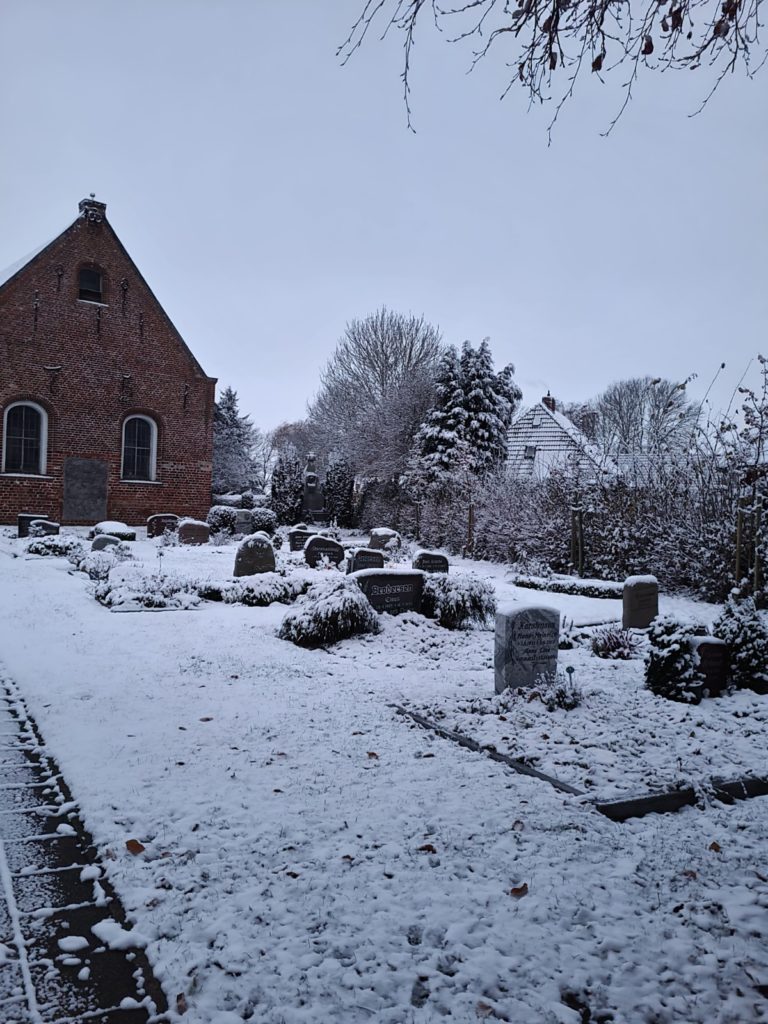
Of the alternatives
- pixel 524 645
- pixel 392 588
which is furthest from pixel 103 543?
pixel 524 645

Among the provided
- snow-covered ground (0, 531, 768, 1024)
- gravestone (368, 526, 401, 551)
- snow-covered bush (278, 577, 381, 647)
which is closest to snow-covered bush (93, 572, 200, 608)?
snow-covered bush (278, 577, 381, 647)

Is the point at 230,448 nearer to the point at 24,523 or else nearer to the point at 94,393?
the point at 94,393

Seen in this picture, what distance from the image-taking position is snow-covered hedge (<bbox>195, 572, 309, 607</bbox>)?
10.4 m

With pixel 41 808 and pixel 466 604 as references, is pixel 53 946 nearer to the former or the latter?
pixel 41 808

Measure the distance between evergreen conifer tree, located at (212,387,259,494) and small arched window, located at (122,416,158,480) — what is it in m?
9.54

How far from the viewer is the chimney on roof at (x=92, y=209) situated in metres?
23.3

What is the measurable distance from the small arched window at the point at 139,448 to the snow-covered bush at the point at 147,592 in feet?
46.3

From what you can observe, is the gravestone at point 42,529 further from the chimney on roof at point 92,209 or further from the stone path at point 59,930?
the stone path at point 59,930

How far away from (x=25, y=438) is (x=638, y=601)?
20.5 m

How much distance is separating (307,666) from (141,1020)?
4758 millimetres

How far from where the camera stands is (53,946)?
2512mm

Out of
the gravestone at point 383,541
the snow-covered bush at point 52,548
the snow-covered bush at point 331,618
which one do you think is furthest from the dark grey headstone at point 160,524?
the snow-covered bush at point 331,618

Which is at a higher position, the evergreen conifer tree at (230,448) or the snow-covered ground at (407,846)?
the evergreen conifer tree at (230,448)

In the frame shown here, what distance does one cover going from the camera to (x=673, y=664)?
239 inches
